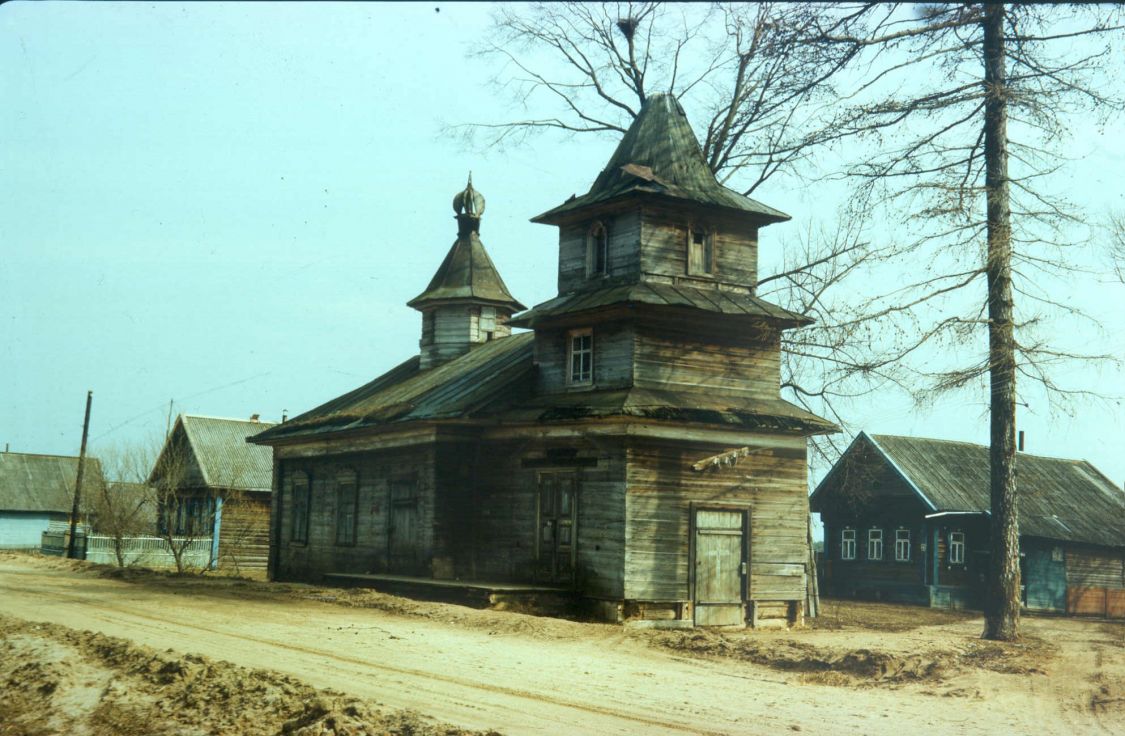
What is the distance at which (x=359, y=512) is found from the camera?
2894cm

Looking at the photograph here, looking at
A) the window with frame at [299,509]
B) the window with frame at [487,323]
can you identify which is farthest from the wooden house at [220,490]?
the window with frame at [487,323]

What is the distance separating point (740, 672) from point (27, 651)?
9.56 m

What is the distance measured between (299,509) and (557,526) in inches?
479

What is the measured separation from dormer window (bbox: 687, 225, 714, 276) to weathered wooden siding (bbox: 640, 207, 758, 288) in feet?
0.31

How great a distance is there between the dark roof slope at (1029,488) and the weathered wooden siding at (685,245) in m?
14.9

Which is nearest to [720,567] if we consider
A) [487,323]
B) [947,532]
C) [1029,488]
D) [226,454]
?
[487,323]

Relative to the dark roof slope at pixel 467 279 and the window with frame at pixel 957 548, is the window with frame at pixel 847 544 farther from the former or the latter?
the dark roof slope at pixel 467 279

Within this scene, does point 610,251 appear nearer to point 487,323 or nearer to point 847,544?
point 487,323

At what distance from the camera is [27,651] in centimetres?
1512

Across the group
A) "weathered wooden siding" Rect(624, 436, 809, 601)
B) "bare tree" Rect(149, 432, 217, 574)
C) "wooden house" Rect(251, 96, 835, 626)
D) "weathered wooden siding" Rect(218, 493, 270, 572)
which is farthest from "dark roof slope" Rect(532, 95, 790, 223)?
"bare tree" Rect(149, 432, 217, 574)

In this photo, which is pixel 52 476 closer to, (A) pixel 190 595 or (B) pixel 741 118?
(A) pixel 190 595

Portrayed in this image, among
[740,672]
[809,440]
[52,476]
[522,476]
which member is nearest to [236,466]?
[52,476]

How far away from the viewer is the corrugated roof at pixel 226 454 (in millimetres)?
46000

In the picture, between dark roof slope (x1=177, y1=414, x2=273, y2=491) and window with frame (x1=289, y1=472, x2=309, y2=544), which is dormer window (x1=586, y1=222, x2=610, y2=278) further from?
dark roof slope (x1=177, y1=414, x2=273, y2=491)
